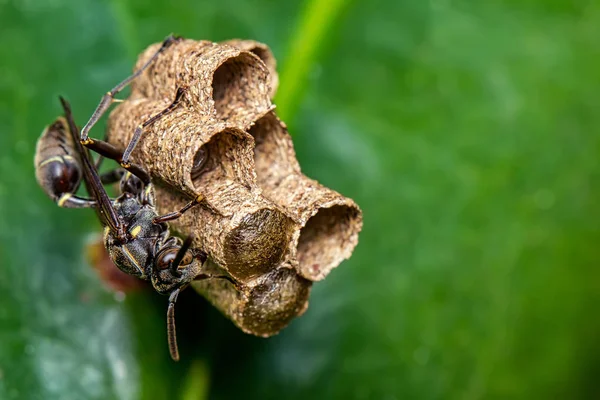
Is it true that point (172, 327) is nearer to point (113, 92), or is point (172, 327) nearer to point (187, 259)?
point (187, 259)

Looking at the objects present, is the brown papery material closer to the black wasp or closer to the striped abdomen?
the black wasp

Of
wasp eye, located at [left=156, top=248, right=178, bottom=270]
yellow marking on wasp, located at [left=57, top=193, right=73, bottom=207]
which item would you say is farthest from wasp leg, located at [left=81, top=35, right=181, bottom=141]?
wasp eye, located at [left=156, top=248, right=178, bottom=270]

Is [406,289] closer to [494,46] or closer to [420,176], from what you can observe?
[420,176]

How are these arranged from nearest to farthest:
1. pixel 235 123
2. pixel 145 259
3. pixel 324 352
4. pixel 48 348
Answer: pixel 235 123 → pixel 145 259 → pixel 48 348 → pixel 324 352


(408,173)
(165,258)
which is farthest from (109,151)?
(408,173)

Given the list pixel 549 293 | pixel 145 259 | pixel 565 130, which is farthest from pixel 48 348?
pixel 565 130

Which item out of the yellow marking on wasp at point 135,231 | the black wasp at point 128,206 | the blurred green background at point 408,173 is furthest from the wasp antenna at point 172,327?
the blurred green background at point 408,173

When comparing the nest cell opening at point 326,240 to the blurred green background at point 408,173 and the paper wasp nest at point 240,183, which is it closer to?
the paper wasp nest at point 240,183
